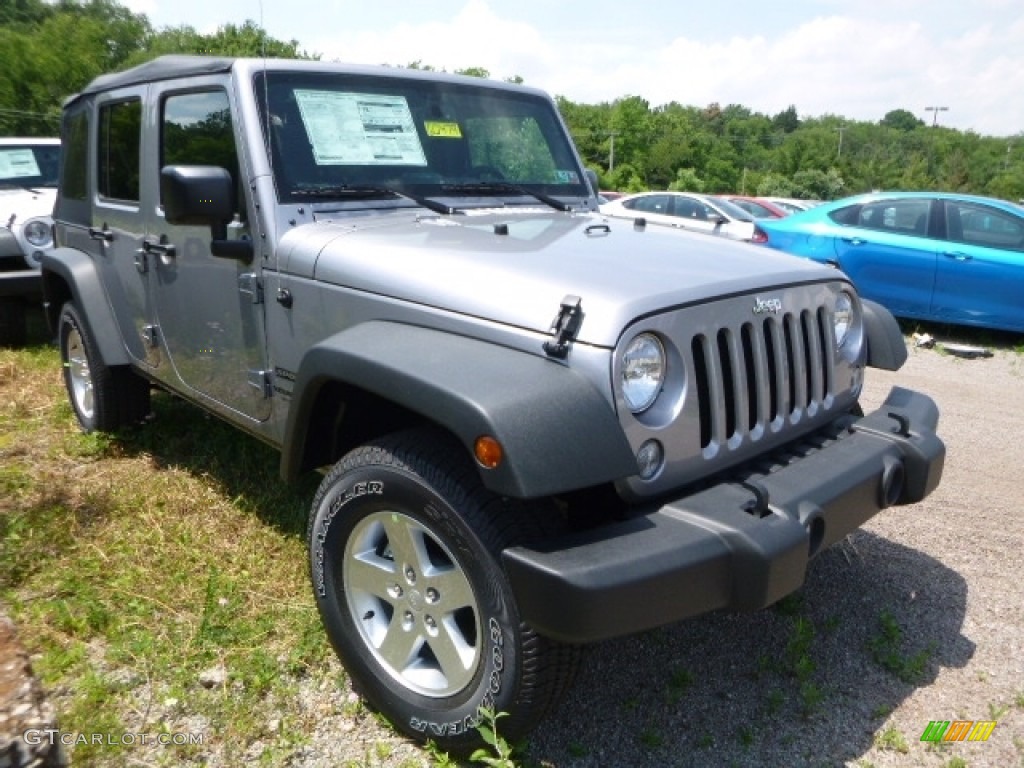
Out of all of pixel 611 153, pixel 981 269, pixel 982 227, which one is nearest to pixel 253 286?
pixel 981 269

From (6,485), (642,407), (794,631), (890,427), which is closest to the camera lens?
(642,407)

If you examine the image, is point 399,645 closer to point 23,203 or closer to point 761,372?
point 761,372

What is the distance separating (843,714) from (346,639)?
1.56 m

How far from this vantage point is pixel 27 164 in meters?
8.25

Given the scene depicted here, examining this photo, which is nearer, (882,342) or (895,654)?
(895,654)

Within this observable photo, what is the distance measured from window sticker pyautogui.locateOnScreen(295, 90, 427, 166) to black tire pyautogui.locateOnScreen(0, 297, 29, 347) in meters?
5.10

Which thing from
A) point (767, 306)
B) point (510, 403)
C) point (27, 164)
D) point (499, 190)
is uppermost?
point (27, 164)

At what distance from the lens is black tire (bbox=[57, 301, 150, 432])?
449 centimetres

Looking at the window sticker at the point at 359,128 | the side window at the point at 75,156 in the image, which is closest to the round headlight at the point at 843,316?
the window sticker at the point at 359,128

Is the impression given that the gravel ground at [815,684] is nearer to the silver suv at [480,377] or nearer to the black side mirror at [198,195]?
the silver suv at [480,377]

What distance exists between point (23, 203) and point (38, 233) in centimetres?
63

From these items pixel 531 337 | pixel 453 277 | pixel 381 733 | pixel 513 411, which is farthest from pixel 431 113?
pixel 381 733

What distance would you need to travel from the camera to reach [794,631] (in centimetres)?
307

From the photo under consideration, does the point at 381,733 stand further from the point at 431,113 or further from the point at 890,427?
the point at 431,113
